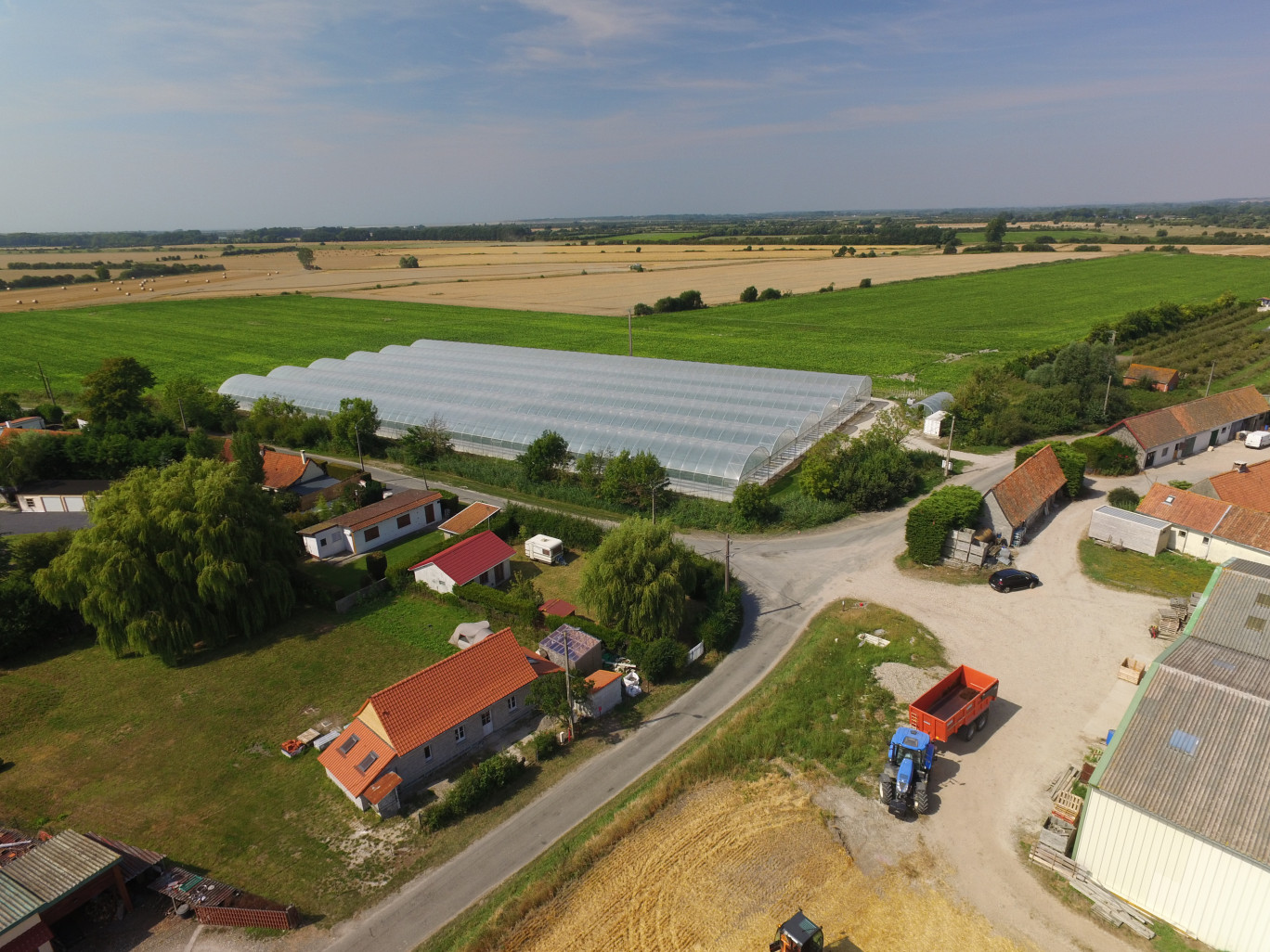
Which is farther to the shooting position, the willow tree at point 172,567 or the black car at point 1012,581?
the black car at point 1012,581

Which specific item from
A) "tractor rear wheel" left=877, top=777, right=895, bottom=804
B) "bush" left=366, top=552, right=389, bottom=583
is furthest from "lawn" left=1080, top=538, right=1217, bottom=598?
"bush" left=366, top=552, right=389, bottom=583

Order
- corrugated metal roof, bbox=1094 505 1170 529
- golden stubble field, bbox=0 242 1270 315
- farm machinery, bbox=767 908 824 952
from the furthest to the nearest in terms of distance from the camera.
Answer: golden stubble field, bbox=0 242 1270 315 → corrugated metal roof, bbox=1094 505 1170 529 → farm machinery, bbox=767 908 824 952

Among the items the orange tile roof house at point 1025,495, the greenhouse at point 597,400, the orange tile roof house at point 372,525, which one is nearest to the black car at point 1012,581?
the orange tile roof house at point 1025,495

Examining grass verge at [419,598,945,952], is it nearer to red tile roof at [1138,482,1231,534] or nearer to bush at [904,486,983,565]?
bush at [904,486,983,565]

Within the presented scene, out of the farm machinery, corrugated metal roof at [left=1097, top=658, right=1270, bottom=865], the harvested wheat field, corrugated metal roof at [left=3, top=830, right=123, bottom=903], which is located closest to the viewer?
the farm machinery

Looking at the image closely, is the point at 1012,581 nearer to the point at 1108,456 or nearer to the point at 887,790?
the point at 887,790

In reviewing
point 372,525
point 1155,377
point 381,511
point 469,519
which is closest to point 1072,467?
point 1155,377

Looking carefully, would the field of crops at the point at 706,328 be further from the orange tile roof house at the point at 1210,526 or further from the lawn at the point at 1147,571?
the lawn at the point at 1147,571
